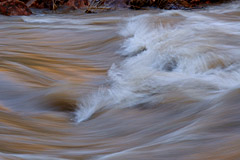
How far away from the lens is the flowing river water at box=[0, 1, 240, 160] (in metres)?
2.15

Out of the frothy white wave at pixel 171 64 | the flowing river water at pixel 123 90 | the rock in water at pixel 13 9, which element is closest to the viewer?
the flowing river water at pixel 123 90

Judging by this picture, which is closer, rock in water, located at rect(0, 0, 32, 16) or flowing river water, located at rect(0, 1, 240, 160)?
flowing river water, located at rect(0, 1, 240, 160)

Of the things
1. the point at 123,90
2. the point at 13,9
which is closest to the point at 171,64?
the point at 123,90

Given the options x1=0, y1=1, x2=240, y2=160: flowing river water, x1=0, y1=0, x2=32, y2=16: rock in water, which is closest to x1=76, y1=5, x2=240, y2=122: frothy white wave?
x1=0, y1=1, x2=240, y2=160: flowing river water

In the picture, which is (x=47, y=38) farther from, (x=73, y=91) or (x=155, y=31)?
(x=73, y=91)

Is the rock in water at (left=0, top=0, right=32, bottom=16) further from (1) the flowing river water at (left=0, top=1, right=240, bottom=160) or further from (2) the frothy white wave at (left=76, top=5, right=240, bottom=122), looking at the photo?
(2) the frothy white wave at (left=76, top=5, right=240, bottom=122)

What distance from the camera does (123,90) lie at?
347cm

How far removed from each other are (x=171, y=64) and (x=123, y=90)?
2.81 ft

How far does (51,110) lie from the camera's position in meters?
3.29

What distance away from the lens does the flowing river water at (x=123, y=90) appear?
2148mm

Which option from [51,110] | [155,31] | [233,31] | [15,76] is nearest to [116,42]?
[155,31]

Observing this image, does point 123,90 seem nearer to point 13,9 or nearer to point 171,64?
point 171,64

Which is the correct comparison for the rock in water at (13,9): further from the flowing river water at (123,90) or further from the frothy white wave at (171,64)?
the frothy white wave at (171,64)

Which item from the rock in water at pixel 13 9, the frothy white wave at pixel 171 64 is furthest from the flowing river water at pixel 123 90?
the rock in water at pixel 13 9
